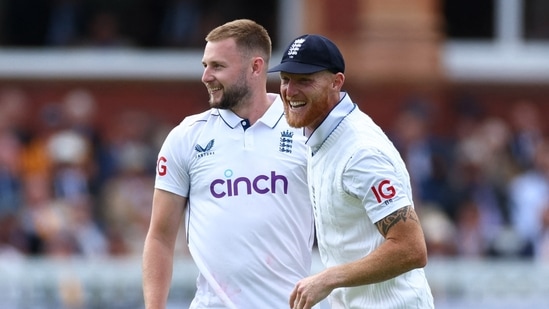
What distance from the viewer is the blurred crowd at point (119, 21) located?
57.3 feet

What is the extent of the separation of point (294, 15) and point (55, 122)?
12.9 feet

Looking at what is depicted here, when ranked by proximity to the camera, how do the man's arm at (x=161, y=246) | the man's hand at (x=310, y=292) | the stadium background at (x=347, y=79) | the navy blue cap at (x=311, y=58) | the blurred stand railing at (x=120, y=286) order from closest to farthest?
the man's hand at (x=310, y=292) < the navy blue cap at (x=311, y=58) < the man's arm at (x=161, y=246) < the blurred stand railing at (x=120, y=286) < the stadium background at (x=347, y=79)

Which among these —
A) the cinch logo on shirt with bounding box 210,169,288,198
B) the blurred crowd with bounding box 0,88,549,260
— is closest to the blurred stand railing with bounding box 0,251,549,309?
the blurred crowd with bounding box 0,88,549,260

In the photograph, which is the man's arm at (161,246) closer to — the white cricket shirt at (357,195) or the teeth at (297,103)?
the white cricket shirt at (357,195)

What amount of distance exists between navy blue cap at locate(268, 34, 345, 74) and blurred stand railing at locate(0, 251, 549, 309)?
571cm

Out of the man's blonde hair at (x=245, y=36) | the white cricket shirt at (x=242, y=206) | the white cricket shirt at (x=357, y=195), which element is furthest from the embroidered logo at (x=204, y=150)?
the white cricket shirt at (x=357, y=195)

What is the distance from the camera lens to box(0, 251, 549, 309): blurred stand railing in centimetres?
1161

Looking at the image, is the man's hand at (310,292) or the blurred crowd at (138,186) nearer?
the man's hand at (310,292)

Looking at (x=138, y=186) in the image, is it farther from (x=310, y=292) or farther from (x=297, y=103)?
(x=310, y=292)

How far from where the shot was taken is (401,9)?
1642 cm

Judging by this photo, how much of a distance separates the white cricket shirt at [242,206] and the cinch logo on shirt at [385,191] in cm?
79

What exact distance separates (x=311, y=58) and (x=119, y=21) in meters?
12.5

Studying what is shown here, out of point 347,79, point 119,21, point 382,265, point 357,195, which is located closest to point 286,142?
point 357,195

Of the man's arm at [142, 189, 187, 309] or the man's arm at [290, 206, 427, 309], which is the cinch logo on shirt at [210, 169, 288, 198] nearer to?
the man's arm at [142, 189, 187, 309]
